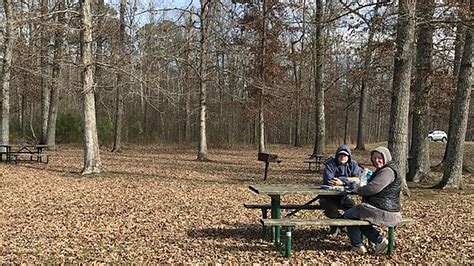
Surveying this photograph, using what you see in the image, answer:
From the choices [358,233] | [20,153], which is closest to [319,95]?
[20,153]

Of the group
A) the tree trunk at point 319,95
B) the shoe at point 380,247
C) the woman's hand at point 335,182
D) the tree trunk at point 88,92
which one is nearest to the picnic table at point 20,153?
the tree trunk at point 88,92

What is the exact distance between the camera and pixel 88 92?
13344 mm

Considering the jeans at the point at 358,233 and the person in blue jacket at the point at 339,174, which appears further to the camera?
the person in blue jacket at the point at 339,174

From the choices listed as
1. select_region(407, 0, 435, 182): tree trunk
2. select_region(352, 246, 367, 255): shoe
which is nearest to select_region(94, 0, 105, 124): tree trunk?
select_region(407, 0, 435, 182): tree trunk

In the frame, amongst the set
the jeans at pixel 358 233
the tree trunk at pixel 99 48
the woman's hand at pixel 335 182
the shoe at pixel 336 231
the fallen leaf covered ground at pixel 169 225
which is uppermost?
the tree trunk at pixel 99 48

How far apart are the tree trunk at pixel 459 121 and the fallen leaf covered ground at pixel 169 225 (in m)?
0.46

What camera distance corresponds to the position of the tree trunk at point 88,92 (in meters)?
13.2

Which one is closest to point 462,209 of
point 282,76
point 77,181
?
point 77,181

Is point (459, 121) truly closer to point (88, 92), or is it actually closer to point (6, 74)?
point (88, 92)

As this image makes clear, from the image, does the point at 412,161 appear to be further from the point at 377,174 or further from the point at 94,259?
the point at 94,259

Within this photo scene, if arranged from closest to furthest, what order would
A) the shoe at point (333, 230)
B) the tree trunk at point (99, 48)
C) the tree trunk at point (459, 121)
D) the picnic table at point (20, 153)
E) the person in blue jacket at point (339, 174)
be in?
the person in blue jacket at point (339, 174)
the shoe at point (333, 230)
the tree trunk at point (459, 121)
the tree trunk at point (99, 48)
the picnic table at point (20, 153)

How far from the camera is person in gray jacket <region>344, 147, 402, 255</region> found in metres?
5.90

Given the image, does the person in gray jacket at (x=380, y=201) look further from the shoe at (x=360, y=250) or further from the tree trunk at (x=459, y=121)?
the tree trunk at (x=459, y=121)

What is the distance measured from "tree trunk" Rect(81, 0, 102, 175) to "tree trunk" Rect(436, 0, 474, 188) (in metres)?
9.79
